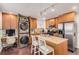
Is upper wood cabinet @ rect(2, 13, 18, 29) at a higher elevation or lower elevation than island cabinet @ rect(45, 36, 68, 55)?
higher

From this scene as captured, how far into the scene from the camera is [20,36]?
158cm

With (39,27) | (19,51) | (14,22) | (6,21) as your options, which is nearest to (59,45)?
(39,27)

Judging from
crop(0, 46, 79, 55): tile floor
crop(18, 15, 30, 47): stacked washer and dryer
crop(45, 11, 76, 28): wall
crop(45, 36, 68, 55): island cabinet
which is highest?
crop(45, 11, 76, 28): wall

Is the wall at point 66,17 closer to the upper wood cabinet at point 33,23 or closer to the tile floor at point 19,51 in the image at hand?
the upper wood cabinet at point 33,23

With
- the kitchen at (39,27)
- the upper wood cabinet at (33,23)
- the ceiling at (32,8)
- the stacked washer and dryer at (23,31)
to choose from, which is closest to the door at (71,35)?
the kitchen at (39,27)

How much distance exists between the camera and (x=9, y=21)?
1.55 m

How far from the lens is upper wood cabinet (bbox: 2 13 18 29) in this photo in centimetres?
151

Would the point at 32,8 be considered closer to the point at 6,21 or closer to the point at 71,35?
the point at 6,21

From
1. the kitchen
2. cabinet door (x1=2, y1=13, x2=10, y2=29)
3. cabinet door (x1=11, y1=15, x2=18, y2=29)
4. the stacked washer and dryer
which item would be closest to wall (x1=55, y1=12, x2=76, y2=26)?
the kitchen

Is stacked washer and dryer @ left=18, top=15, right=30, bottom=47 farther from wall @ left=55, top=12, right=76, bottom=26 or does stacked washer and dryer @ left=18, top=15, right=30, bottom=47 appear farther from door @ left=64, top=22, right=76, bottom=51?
door @ left=64, top=22, right=76, bottom=51

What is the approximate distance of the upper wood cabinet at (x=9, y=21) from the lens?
1506mm
